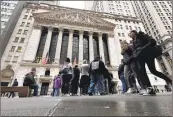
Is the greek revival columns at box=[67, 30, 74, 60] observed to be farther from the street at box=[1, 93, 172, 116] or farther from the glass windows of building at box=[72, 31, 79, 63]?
the street at box=[1, 93, 172, 116]

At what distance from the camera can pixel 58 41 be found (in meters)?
29.4

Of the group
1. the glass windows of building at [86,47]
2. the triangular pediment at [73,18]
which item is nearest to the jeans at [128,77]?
the glass windows of building at [86,47]

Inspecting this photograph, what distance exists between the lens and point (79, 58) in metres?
27.9

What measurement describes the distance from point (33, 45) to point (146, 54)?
86.9 feet

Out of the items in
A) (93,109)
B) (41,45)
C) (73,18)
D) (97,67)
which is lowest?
(93,109)

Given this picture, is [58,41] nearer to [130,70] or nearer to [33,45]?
[33,45]

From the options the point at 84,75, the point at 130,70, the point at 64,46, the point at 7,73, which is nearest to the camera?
the point at 130,70

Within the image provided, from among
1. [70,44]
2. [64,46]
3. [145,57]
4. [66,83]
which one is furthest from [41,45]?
[145,57]

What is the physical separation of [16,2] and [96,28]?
28720 mm

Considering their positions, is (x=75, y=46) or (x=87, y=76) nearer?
(x=87, y=76)

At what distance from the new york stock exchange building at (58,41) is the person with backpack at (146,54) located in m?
20.4

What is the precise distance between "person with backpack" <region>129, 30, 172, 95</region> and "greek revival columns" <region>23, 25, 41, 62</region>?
2371 centimetres

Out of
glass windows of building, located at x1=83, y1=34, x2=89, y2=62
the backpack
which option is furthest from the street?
glass windows of building, located at x1=83, y1=34, x2=89, y2=62

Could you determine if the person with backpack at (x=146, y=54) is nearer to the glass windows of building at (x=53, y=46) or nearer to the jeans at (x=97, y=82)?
the jeans at (x=97, y=82)
